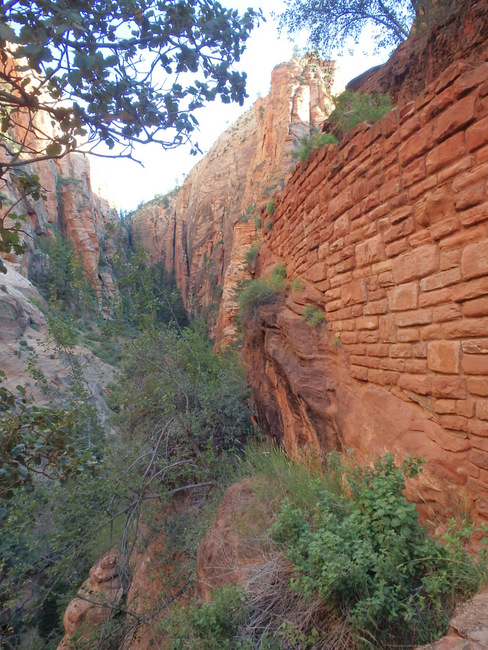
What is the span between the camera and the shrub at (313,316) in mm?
4180

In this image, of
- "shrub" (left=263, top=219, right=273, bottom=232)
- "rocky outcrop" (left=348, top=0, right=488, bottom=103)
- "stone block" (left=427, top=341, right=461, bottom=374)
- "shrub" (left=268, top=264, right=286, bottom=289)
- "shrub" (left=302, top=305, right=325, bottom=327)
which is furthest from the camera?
"shrub" (left=263, top=219, right=273, bottom=232)

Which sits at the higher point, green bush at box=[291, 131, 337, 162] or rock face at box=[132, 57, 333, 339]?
rock face at box=[132, 57, 333, 339]

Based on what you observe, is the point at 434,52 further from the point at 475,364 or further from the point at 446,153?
the point at 475,364

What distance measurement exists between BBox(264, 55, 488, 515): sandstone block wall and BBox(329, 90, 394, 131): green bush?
1.05 ft

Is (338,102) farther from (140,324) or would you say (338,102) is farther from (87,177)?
(87,177)

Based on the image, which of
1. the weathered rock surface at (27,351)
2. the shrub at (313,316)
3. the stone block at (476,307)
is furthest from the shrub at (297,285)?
the weathered rock surface at (27,351)

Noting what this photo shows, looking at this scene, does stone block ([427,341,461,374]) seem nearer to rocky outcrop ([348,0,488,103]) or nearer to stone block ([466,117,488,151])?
stone block ([466,117,488,151])

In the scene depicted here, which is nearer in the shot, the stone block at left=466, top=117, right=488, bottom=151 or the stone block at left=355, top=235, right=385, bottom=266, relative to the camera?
the stone block at left=466, top=117, right=488, bottom=151

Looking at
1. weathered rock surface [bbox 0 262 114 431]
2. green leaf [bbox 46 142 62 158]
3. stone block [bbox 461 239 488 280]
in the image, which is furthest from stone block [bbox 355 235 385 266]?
weathered rock surface [bbox 0 262 114 431]

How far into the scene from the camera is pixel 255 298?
5.77m

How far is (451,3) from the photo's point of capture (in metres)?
3.49

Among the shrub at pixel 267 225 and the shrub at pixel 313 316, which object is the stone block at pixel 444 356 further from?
the shrub at pixel 267 225

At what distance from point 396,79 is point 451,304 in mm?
3640

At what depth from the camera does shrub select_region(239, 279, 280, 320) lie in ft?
18.0
